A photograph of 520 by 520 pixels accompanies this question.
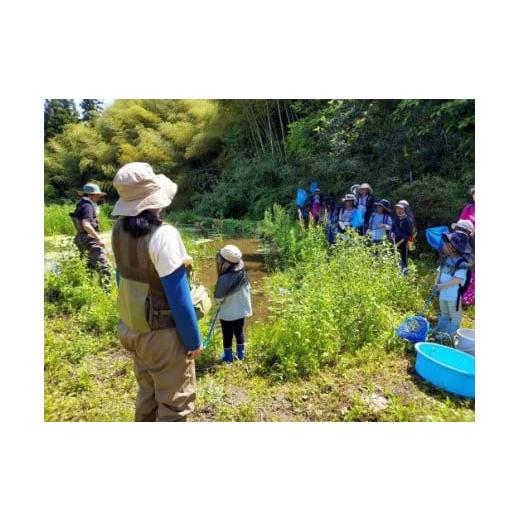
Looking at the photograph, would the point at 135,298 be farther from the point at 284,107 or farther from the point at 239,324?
the point at 284,107

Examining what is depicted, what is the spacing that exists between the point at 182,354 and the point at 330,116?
6870mm

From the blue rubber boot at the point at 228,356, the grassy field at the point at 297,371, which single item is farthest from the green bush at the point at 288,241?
the blue rubber boot at the point at 228,356

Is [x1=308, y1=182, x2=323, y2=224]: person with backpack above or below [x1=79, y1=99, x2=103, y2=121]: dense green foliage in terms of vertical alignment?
below

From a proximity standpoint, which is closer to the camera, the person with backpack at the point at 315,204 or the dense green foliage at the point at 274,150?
the dense green foliage at the point at 274,150

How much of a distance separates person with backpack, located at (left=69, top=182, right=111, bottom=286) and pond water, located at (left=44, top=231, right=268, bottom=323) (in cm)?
32

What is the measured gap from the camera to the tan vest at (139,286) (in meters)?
1.88

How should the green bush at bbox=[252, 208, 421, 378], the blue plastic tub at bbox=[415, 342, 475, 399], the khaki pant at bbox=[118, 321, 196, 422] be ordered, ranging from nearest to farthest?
the khaki pant at bbox=[118, 321, 196, 422], the blue plastic tub at bbox=[415, 342, 475, 399], the green bush at bbox=[252, 208, 421, 378]

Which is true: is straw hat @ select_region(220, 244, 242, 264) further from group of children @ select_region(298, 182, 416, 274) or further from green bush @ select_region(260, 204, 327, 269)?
green bush @ select_region(260, 204, 327, 269)

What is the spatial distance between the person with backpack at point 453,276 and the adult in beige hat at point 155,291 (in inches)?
96.7

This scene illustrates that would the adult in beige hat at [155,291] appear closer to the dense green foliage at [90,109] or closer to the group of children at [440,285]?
the group of children at [440,285]

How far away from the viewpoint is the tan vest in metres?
1.88

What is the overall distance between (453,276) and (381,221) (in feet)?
6.18

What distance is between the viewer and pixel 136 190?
188 cm

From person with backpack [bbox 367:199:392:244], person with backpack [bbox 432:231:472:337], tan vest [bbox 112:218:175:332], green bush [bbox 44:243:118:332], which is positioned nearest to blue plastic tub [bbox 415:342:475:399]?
person with backpack [bbox 432:231:472:337]
